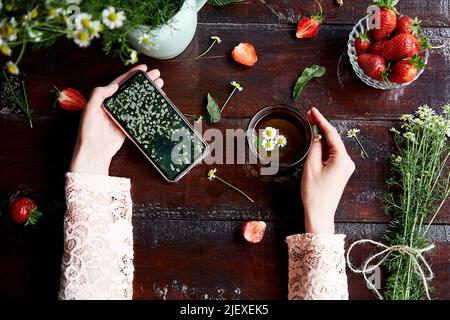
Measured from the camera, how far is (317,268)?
982mm

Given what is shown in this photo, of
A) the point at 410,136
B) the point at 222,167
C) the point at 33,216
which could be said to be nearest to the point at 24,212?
the point at 33,216

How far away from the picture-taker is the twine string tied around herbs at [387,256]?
101 centimetres

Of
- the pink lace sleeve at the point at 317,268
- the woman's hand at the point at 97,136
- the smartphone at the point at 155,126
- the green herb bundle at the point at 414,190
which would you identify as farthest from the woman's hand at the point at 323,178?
the woman's hand at the point at 97,136

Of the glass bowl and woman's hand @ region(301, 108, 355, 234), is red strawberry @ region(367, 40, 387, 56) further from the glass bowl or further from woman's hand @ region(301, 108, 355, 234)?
woman's hand @ region(301, 108, 355, 234)

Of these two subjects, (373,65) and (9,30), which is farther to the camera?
(373,65)

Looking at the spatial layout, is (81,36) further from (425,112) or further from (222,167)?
(425,112)

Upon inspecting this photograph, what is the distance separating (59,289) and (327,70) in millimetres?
→ 765

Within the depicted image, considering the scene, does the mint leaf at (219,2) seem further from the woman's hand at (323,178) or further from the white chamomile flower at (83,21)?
the white chamomile flower at (83,21)

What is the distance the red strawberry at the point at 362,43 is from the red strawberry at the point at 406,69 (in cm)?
7

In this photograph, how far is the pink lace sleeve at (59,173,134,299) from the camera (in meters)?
0.97

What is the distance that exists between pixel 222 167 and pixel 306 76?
0.93ft
